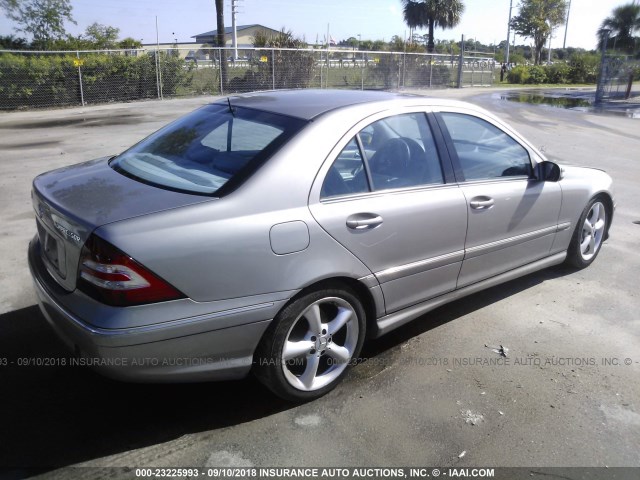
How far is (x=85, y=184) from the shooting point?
3094mm

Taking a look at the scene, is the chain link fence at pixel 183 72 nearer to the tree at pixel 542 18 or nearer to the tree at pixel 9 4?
the tree at pixel 9 4

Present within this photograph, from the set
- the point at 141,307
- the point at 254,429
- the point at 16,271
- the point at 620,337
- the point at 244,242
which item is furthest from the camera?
the point at 16,271

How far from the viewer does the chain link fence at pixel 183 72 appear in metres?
17.6

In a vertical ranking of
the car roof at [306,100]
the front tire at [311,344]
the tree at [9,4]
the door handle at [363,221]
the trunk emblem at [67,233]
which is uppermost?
the tree at [9,4]

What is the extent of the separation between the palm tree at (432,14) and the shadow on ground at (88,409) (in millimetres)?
50511

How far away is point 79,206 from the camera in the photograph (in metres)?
2.76

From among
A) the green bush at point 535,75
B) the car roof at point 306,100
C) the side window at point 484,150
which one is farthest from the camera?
the green bush at point 535,75

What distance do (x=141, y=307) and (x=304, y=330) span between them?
3.05 ft

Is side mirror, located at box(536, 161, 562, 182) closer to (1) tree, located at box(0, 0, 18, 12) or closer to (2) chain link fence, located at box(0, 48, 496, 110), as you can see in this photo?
(2) chain link fence, located at box(0, 48, 496, 110)

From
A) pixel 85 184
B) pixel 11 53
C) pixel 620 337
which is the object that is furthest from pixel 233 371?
pixel 11 53

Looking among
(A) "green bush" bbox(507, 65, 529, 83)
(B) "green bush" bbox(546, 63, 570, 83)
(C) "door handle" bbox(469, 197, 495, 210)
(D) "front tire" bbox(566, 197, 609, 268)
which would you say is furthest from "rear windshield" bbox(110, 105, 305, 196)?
(B) "green bush" bbox(546, 63, 570, 83)

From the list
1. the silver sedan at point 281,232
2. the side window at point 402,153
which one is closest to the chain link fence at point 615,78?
the silver sedan at point 281,232

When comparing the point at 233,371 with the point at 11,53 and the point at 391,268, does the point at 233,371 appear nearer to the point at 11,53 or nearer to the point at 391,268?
the point at 391,268

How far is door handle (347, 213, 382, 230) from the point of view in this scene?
10.0 ft
